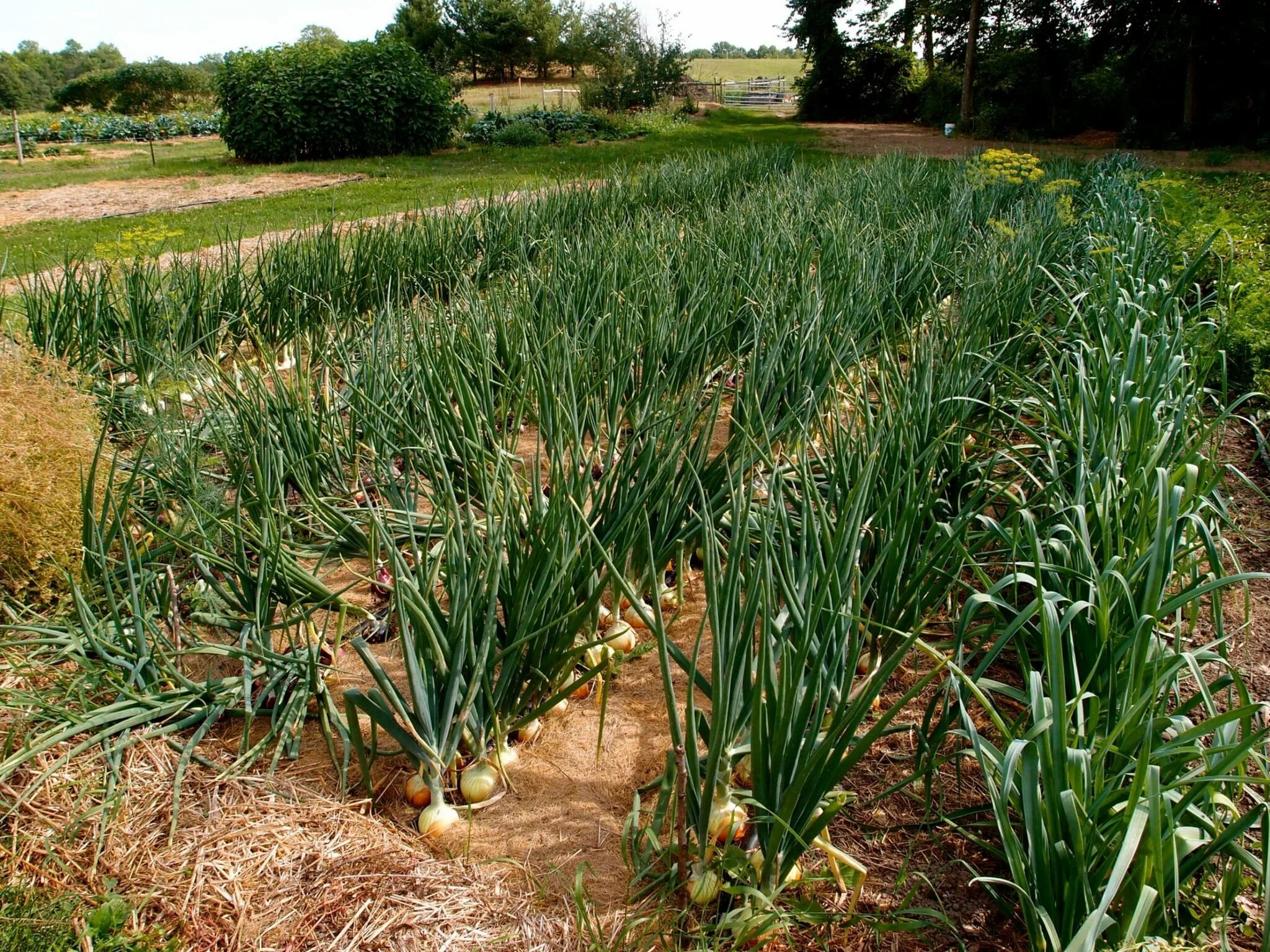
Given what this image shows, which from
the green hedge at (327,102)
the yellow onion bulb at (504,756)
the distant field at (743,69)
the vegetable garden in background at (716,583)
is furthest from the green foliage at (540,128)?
the distant field at (743,69)

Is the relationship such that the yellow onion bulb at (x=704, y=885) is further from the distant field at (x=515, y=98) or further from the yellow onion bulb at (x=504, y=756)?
the distant field at (x=515, y=98)

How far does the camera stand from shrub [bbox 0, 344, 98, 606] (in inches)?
84.1

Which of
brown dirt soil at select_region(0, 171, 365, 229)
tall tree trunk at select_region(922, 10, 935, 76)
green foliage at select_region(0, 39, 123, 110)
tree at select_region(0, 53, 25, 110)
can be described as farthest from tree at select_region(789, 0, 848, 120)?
tree at select_region(0, 53, 25, 110)

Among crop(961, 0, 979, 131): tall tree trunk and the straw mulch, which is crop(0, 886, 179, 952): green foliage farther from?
crop(961, 0, 979, 131): tall tree trunk

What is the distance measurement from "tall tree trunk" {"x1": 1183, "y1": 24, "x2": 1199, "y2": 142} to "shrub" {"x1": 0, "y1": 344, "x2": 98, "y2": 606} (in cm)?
1765

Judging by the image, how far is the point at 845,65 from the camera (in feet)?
76.7

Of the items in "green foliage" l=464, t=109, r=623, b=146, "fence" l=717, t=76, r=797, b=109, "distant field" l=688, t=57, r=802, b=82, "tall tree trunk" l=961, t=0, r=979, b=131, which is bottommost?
"green foliage" l=464, t=109, r=623, b=146

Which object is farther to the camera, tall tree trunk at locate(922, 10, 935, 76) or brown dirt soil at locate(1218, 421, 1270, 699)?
tall tree trunk at locate(922, 10, 935, 76)

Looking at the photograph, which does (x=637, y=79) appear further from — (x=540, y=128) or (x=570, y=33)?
(x=570, y=33)

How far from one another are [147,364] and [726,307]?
86.7 inches

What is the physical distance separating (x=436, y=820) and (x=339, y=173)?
41.4ft

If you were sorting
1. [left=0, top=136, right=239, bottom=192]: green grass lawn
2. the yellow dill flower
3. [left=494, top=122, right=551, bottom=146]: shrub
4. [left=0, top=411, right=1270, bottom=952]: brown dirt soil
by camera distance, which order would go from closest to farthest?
[left=0, top=411, right=1270, bottom=952]: brown dirt soil, the yellow dill flower, [left=0, top=136, right=239, bottom=192]: green grass lawn, [left=494, top=122, right=551, bottom=146]: shrub

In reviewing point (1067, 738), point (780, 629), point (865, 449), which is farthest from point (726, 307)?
point (1067, 738)

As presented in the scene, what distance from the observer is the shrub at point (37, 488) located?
2137 millimetres
